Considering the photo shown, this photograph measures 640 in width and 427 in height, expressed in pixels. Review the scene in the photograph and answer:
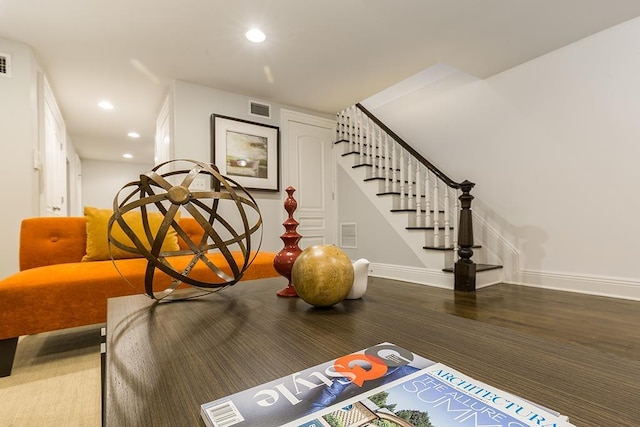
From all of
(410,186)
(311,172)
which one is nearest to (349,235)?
(311,172)

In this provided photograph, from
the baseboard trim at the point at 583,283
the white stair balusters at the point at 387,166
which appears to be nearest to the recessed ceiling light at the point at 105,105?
the white stair balusters at the point at 387,166

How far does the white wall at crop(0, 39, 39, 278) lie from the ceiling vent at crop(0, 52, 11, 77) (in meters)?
0.03

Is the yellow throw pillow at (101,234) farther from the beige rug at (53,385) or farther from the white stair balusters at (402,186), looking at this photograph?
the white stair balusters at (402,186)

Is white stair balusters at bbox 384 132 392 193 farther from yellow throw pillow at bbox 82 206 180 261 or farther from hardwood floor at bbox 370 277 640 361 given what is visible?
yellow throw pillow at bbox 82 206 180 261

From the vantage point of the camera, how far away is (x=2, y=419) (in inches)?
44.0

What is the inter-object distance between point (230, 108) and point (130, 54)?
1104mm

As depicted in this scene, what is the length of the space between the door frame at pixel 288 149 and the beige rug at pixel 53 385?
2.58 m

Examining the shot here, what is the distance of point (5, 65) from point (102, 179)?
5673mm

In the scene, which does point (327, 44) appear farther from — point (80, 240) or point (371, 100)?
point (80, 240)

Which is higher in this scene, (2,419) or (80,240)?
(80,240)

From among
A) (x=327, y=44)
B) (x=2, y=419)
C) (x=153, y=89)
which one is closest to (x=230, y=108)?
(x=153, y=89)

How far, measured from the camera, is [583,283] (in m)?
2.71

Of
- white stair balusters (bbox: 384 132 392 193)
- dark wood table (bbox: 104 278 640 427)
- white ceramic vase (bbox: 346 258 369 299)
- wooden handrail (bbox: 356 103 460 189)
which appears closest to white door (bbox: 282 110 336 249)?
wooden handrail (bbox: 356 103 460 189)

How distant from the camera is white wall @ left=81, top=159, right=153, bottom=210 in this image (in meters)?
7.41
